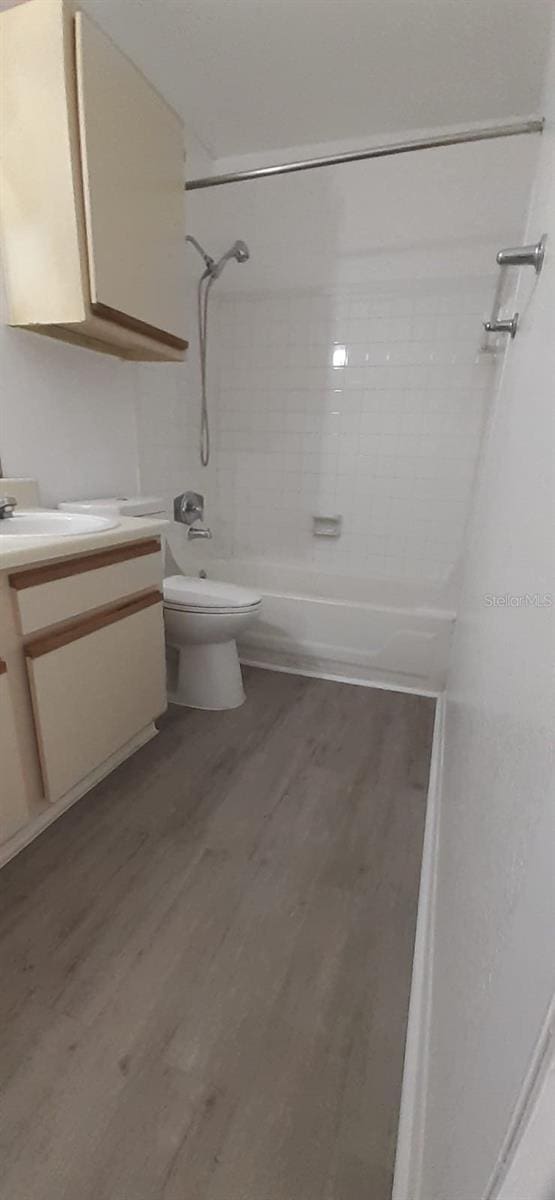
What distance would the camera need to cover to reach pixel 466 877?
2.22 ft

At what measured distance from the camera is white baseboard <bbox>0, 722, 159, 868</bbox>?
1183 mm

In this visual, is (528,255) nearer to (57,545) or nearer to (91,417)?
(57,545)

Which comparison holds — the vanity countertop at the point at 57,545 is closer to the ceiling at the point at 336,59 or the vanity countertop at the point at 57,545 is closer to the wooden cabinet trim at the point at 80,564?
the wooden cabinet trim at the point at 80,564

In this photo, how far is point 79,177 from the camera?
1212mm

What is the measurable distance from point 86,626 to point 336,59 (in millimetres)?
2032

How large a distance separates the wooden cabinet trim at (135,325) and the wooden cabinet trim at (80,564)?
629mm

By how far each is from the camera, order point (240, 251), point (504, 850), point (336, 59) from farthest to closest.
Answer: point (240, 251) → point (336, 59) → point (504, 850)

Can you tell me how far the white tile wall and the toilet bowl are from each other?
91cm

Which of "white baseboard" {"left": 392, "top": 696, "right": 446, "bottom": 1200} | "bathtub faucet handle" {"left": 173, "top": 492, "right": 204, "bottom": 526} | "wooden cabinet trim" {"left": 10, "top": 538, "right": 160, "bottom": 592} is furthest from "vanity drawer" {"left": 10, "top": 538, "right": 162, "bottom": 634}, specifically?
"white baseboard" {"left": 392, "top": 696, "right": 446, "bottom": 1200}

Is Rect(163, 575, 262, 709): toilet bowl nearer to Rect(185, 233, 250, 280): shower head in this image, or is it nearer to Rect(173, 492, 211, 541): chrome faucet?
Rect(173, 492, 211, 541): chrome faucet

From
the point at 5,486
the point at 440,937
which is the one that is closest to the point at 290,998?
the point at 440,937

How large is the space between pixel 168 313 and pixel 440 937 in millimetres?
1844

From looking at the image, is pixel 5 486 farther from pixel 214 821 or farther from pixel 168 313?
pixel 214 821

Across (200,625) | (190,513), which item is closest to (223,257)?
(190,513)
